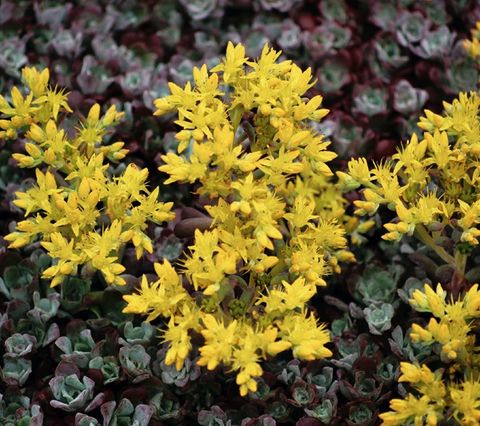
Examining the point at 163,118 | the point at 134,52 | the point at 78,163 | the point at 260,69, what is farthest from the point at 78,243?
the point at 134,52

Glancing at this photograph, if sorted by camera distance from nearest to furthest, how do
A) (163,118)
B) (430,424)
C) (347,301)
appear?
(430,424) < (347,301) < (163,118)

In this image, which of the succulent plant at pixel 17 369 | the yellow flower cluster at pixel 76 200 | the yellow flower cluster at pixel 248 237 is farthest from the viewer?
the succulent plant at pixel 17 369

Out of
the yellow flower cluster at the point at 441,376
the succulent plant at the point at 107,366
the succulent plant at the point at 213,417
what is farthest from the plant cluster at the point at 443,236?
the succulent plant at the point at 107,366

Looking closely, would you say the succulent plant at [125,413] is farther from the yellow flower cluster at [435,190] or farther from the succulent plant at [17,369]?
the yellow flower cluster at [435,190]

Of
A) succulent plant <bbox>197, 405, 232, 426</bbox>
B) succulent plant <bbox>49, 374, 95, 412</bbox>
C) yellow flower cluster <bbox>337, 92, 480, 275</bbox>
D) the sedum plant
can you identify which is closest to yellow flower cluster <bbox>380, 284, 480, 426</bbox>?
the sedum plant

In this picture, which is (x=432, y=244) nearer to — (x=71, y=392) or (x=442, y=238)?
(x=442, y=238)

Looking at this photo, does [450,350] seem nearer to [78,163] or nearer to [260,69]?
[260,69]
